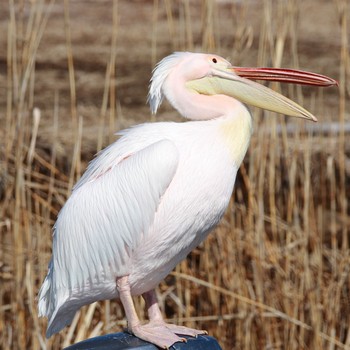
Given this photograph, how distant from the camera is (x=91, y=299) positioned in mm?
2938

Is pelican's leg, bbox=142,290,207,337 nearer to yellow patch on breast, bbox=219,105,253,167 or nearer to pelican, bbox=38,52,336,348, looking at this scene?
A: pelican, bbox=38,52,336,348

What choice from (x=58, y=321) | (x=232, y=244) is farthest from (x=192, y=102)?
(x=232, y=244)

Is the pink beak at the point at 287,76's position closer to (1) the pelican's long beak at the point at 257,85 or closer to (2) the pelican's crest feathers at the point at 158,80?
(1) the pelican's long beak at the point at 257,85

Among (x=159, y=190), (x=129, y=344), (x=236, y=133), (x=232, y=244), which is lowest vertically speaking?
(x=232, y=244)

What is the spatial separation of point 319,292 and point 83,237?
4.93 feet

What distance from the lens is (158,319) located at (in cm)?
283

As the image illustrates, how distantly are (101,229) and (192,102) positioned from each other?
453 mm

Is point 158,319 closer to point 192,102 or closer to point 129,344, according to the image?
point 129,344

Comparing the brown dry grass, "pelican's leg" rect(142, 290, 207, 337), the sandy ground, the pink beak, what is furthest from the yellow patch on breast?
the sandy ground

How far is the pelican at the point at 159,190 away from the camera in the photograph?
109 inches

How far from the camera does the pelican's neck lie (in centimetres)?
291

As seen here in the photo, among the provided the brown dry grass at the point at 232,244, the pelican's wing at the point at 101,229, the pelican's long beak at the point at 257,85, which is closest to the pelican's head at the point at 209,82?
the pelican's long beak at the point at 257,85

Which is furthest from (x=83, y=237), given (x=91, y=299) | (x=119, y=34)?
(x=119, y=34)

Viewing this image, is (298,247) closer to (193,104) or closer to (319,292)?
(319,292)
